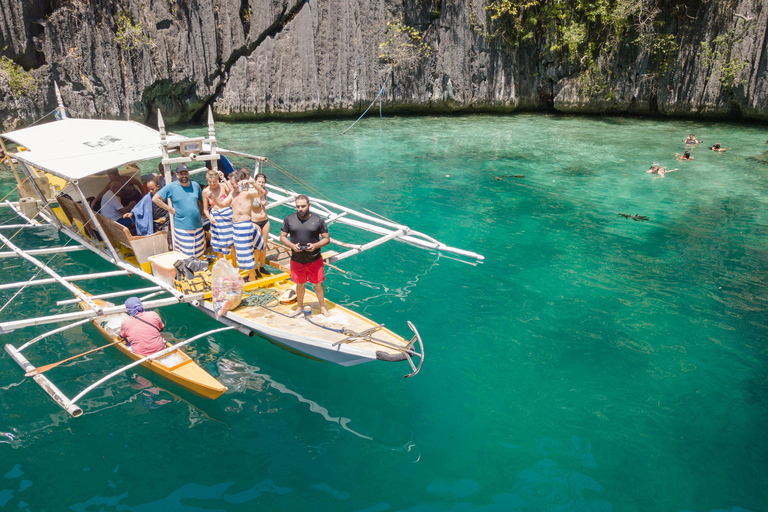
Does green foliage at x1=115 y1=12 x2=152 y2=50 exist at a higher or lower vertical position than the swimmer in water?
higher

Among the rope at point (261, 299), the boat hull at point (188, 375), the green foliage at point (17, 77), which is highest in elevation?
the green foliage at point (17, 77)

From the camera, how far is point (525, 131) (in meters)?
26.0

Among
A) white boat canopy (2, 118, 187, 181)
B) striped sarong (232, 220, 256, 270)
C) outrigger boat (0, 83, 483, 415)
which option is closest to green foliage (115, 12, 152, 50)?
outrigger boat (0, 83, 483, 415)

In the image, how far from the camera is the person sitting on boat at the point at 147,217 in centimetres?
955

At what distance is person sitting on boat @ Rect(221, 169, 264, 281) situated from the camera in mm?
8281

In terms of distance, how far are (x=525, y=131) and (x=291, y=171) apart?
1321cm

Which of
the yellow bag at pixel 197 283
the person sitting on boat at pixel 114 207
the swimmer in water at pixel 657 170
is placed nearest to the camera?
the yellow bag at pixel 197 283

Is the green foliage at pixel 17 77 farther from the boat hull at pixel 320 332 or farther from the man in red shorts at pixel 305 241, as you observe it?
the man in red shorts at pixel 305 241

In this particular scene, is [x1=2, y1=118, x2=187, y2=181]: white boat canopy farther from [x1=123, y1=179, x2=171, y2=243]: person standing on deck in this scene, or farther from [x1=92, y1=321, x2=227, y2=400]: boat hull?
[x1=92, y1=321, x2=227, y2=400]: boat hull

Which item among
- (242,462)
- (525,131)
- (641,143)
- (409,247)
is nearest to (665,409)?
(242,462)

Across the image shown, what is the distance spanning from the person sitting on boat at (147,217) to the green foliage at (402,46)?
2210 cm

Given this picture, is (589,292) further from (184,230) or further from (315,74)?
(315,74)

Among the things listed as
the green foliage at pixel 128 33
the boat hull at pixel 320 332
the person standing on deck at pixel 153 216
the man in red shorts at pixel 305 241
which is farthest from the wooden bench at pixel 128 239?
the green foliage at pixel 128 33

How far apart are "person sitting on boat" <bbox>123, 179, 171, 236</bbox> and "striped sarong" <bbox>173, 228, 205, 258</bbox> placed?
2.20 ft
